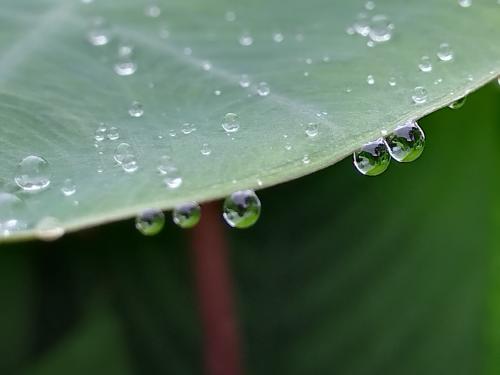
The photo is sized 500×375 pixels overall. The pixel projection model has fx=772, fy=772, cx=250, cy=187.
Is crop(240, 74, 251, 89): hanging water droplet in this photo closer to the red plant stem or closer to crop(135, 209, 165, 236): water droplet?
crop(135, 209, 165, 236): water droplet

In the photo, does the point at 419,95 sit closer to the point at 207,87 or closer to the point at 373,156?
the point at 373,156

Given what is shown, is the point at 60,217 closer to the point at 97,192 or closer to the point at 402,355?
the point at 97,192

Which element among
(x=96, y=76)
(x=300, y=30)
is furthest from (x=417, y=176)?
(x=96, y=76)

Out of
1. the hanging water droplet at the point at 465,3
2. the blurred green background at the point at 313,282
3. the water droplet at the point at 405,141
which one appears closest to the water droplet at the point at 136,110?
the water droplet at the point at 405,141

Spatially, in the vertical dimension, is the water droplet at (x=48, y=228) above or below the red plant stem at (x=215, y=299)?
above

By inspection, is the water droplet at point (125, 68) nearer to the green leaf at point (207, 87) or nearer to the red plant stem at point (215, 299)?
the green leaf at point (207, 87)

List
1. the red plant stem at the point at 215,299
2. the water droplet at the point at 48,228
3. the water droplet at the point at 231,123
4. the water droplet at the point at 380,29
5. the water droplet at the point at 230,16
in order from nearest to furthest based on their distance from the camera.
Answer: the water droplet at the point at 48,228
the water droplet at the point at 231,123
the water droplet at the point at 380,29
the water droplet at the point at 230,16
the red plant stem at the point at 215,299

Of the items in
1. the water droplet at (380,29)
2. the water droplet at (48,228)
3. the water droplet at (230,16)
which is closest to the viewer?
the water droplet at (48,228)
